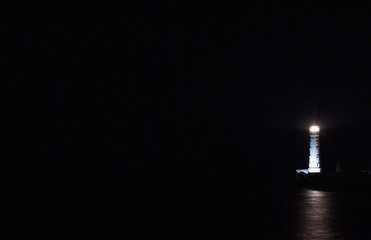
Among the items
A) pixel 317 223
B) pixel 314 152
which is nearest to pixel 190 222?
pixel 317 223

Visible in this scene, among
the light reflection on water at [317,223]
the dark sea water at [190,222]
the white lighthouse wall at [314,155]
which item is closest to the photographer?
the light reflection on water at [317,223]

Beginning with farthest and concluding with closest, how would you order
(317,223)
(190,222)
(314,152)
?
1. (314,152)
2. (190,222)
3. (317,223)

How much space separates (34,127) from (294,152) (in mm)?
47339

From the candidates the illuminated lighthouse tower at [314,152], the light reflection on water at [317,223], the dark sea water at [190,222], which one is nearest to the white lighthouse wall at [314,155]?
the illuminated lighthouse tower at [314,152]

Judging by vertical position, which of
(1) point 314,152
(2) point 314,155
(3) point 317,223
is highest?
(1) point 314,152

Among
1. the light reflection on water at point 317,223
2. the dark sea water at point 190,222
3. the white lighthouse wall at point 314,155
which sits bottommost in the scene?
the dark sea water at point 190,222

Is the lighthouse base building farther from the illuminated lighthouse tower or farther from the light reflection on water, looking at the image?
the light reflection on water

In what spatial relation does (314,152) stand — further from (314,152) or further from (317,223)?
(317,223)

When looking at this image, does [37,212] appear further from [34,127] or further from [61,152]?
[34,127]

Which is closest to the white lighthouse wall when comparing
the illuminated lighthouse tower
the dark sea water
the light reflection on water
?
the illuminated lighthouse tower

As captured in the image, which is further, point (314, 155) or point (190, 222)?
point (314, 155)

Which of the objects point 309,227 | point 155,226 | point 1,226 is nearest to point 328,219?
point 309,227

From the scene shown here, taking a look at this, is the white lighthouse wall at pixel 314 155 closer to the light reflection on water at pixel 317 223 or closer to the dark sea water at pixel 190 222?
the dark sea water at pixel 190 222

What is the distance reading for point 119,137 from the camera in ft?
195
